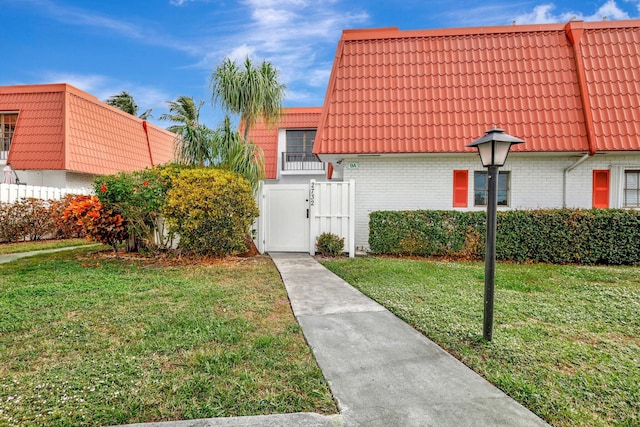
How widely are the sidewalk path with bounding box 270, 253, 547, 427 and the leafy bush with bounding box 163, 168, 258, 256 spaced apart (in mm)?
3936

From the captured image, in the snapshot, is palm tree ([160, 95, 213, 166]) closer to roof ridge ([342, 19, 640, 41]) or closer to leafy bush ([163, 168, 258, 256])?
leafy bush ([163, 168, 258, 256])

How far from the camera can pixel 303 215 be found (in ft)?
31.8

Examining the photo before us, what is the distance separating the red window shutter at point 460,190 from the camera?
1023cm

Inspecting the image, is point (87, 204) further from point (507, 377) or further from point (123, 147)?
point (123, 147)

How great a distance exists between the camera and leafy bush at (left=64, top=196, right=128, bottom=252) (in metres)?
8.20

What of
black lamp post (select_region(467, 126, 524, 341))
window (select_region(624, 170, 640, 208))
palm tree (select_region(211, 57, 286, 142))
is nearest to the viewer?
black lamp post (select_region(467, 126, 524, 341))

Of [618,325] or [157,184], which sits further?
[157,184]

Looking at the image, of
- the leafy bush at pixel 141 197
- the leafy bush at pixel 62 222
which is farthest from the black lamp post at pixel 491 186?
the leafy bush at pixel 62 222

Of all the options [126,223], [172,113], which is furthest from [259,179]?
[172,113]

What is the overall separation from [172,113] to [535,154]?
27.8 m

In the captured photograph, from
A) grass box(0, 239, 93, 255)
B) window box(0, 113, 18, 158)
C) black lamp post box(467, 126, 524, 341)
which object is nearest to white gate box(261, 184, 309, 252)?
black lamp post box(467, 126, 524, 341)

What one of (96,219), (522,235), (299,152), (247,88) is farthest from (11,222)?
(522,235)

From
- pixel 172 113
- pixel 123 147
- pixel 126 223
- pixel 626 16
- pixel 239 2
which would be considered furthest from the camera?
pixel 172 113

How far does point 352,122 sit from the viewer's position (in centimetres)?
1017
